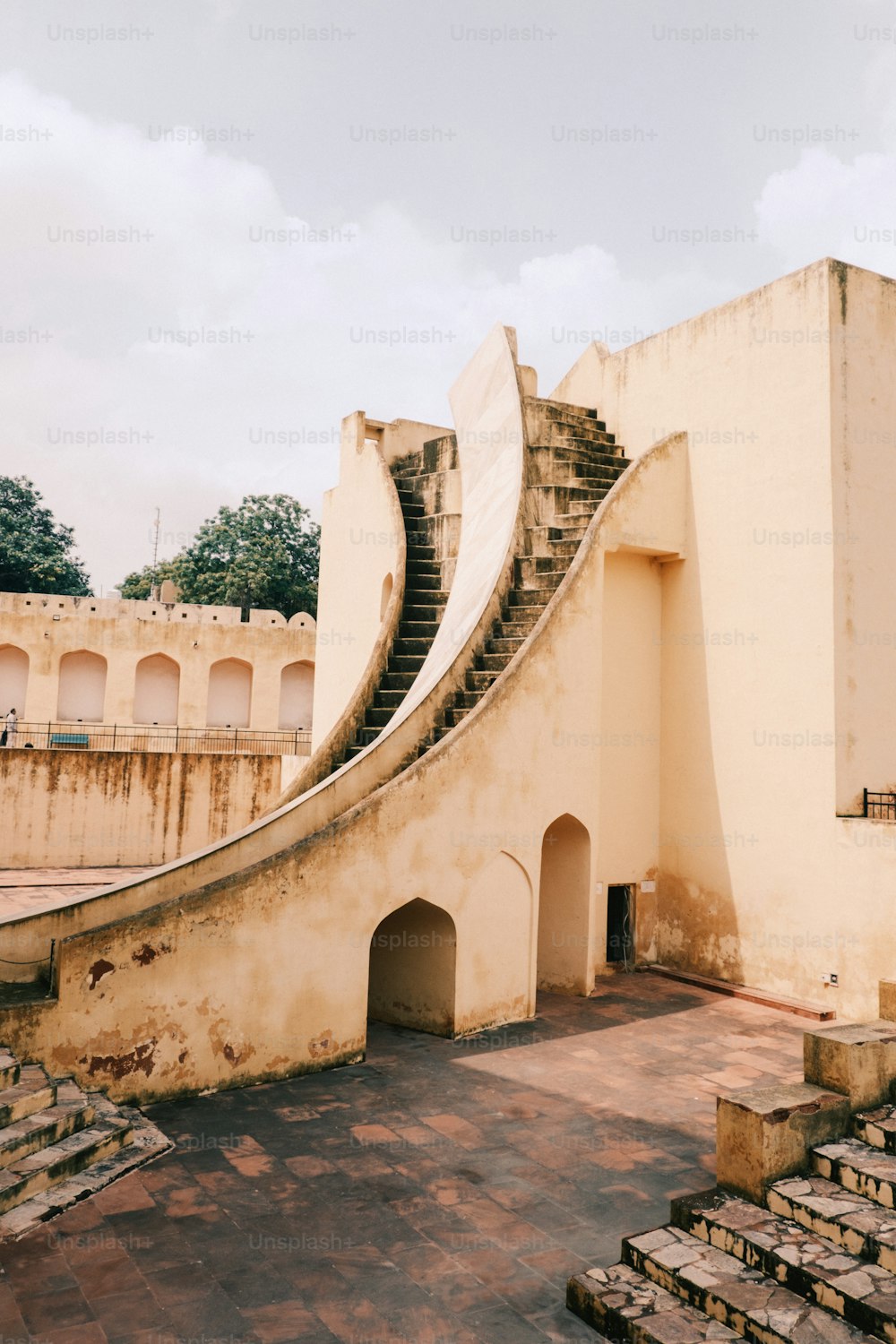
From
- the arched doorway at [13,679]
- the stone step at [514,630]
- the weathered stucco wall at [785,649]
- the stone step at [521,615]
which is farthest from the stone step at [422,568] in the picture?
the arched doorway at [13,679]

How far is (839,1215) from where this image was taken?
16.2 feet

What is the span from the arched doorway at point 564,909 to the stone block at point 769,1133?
4892 mm

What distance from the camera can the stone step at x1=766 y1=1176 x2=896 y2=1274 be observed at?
4715 mm

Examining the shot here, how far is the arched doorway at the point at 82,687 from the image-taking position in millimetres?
26328

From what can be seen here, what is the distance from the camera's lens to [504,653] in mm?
10820

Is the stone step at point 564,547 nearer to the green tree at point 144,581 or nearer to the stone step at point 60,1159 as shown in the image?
the stone step at point 60,1159

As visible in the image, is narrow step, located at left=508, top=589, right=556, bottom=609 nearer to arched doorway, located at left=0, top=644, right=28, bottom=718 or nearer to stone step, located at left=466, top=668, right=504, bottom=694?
stone step, located at left=466, top=668, right=504, bottom=694

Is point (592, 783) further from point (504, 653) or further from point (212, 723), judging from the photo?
point (212, 723)

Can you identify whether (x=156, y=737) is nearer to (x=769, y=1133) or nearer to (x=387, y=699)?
(x=387, y=699)

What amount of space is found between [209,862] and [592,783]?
4209mm

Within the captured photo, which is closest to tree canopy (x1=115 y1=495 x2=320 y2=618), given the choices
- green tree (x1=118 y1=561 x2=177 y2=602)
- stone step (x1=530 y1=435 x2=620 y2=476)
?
green tree (x1=118 y1=561 x2=177 y2=602)

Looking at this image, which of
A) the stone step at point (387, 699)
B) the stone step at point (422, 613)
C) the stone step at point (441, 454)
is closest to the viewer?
the stone step at point (387, 699)

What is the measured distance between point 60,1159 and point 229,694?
73.5 ft

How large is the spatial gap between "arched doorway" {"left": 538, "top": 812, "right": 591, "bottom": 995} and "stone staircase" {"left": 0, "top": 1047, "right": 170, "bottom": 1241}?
5343 millimetres
